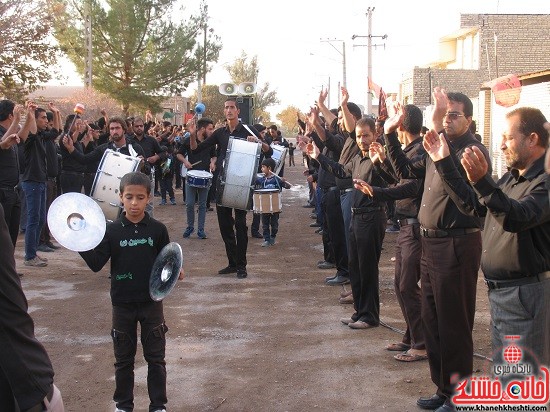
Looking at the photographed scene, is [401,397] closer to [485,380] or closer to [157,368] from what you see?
[485,380]

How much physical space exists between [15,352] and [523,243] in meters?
2.90

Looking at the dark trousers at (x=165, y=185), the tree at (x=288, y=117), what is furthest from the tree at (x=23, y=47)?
the tree at (x=288, y=117)

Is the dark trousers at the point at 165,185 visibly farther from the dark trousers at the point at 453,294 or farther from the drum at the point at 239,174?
the dark trousers at the point at 453,294

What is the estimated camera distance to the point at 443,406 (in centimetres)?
527

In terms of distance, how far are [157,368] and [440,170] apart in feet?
7.87

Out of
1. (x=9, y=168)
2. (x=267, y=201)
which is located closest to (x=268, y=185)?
(x=267, y=201)

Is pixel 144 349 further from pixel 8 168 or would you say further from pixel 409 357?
pixel 8 168

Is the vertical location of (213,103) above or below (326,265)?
above

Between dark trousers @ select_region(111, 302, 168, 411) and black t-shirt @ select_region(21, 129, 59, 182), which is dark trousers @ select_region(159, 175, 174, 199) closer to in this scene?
black t-shirt @ select_region(21, 129, 59, 182)

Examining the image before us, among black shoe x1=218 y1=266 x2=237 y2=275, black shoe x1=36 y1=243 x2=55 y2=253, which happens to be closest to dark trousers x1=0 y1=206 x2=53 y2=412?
black shoe x1=218 y1=266 x2=237 y2=275

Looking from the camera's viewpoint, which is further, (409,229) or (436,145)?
(409,229)

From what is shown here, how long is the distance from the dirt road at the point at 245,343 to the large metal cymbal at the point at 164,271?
100 cm

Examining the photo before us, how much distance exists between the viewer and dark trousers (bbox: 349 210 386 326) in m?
7.60

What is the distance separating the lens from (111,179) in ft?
31.7
